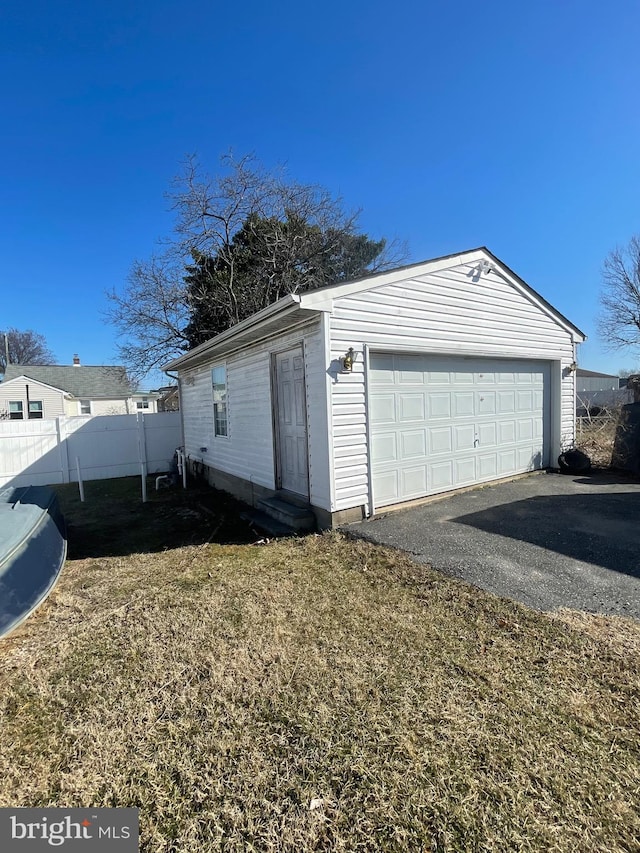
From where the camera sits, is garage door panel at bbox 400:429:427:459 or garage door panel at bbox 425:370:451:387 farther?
garage door panel at bbox 425:370:451:387

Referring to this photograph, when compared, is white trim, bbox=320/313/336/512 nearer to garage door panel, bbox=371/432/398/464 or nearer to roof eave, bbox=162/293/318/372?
roof eave, bbox=162/293/318/372

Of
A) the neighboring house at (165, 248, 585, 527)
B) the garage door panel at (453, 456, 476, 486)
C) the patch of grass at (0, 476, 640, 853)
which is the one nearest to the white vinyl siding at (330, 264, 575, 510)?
the neighboring house at (165, 248, 585, 527)

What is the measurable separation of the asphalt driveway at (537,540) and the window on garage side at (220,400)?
461 centimetres

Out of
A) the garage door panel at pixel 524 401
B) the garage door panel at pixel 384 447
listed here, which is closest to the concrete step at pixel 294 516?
the garage door panel at pixel 384 447

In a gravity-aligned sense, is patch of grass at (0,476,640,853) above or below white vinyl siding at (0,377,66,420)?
below

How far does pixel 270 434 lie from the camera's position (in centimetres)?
670

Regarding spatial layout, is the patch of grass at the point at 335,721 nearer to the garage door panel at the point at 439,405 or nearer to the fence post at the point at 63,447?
the garage door panel at the point at 439,405

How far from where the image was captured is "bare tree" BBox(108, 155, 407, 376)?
1584 cm

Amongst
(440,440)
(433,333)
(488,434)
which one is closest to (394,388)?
(433,333)

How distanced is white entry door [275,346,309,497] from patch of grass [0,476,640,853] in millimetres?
2578

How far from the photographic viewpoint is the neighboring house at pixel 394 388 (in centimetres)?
536

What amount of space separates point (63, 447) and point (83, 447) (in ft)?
1.60

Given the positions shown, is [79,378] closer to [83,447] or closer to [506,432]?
[83,447]

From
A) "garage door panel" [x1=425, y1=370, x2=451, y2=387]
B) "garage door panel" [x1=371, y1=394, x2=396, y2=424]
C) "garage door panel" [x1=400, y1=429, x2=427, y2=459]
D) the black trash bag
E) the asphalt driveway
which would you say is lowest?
the asphalt driveway
